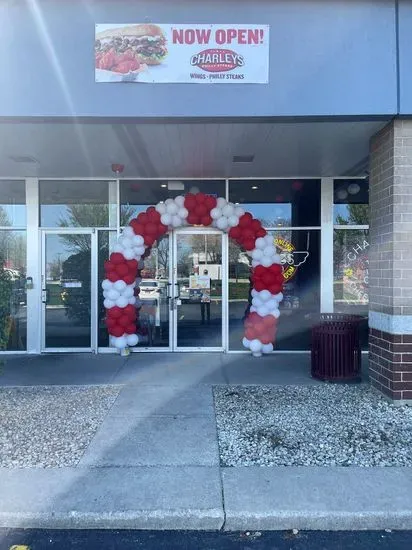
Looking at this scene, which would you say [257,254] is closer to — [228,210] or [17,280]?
[228,210]

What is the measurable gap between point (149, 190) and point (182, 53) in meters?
3.69

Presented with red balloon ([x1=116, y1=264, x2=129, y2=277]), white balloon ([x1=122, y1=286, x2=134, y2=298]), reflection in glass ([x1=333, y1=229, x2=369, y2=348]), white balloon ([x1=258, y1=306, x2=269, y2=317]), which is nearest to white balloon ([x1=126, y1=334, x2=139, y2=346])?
white balloon ([x1=122, y1=286, x2=134, y2=298])

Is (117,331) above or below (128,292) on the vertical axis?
below

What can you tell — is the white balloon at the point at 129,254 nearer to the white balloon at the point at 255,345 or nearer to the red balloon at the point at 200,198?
the red balloon at the point at 200,198

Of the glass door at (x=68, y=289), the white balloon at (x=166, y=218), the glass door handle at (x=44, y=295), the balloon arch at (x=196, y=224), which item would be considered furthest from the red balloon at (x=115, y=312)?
the white balloon at (x=166, y=218)

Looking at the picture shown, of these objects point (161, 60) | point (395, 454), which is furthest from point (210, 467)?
point (161, 60)

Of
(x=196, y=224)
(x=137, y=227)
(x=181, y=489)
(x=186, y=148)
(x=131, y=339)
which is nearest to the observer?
(x=181, y=489)

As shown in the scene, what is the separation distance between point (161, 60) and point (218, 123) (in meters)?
0.99

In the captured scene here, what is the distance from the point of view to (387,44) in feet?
19.2

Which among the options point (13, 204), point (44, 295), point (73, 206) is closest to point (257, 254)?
point (73, 206)

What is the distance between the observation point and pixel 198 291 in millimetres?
9281

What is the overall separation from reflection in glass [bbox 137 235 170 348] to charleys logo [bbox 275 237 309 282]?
2.13 meters

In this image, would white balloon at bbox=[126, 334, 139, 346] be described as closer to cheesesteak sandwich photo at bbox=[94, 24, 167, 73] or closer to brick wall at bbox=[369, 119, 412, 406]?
brick wall at bbox=[369, 119, 412, 406]

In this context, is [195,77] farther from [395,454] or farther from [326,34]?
[395,454]
